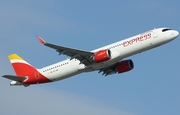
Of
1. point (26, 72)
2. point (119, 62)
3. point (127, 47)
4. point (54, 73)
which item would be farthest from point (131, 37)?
point (26, 72)

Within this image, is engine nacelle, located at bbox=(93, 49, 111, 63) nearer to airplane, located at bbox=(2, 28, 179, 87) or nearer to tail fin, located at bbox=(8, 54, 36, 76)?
airplane, located at bbox=(2, 28, 179, 87)

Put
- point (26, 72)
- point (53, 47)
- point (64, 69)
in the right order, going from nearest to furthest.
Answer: point (53, 47), point (64, 69), point (26, 72)

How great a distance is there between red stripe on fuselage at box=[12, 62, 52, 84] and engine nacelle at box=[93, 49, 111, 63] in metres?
8.28

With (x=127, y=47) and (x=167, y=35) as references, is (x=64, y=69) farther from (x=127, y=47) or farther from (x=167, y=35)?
(x=167, y=35)

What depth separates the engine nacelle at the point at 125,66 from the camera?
227 ft

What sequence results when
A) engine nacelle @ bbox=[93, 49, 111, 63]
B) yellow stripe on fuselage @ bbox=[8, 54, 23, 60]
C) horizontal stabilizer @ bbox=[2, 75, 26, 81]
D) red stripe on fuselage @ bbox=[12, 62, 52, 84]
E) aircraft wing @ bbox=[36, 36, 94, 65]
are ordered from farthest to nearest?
yellow stripe on fuselage @ bbox=[8, 54, 23, 60]
red stripe on fuselage @ bbox=[12, 62, 52, 84]
horizontal stabilizer @ bbox=[2, 75, 26, 81]
aircraft wing @ bbox=[36, 36, 94, 65]
engine nacelle @ bbox=[93, 49, 111, 63]

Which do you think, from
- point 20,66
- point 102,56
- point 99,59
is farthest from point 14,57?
point 102,56

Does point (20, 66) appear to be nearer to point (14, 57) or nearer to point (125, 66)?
point (14, 57)

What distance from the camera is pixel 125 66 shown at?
69125mm

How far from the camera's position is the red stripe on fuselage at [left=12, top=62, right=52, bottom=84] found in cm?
6806

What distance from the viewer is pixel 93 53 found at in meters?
64.3

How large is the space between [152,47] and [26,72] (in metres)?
18.8

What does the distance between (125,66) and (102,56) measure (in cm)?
736

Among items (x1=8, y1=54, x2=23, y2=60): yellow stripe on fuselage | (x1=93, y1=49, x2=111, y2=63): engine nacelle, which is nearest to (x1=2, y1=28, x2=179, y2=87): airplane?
(x1=93, y1=49, x2=111, y2=63): engine nacelle
